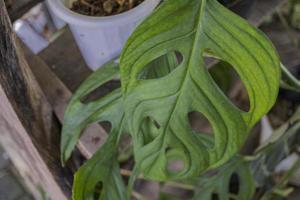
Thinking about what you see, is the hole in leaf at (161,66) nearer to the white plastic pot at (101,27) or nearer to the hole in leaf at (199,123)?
the white plastic pot at (101,27)

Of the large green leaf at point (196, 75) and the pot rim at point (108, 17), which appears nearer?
the large green leaf at point (196, 75)

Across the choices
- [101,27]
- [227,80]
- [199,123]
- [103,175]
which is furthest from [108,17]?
[199,123]

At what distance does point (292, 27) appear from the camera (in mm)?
1715

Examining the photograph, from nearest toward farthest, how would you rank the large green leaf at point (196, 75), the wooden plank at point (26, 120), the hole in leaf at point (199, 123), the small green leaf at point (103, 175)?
the large green leaf at point (196, 75) < the wooden plank at point (26, 120) < the small green leaf at point (103, 175) < the hole in leaf at point (199, 123)

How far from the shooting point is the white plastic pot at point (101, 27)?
0.84 meters

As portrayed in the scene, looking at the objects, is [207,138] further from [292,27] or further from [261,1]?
[292,27]

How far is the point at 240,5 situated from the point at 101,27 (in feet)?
1.03

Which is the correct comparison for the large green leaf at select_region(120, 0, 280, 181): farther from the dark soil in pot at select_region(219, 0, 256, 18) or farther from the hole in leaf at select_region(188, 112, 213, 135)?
the hole in leaf at select_region(188, 112, 213, 135)

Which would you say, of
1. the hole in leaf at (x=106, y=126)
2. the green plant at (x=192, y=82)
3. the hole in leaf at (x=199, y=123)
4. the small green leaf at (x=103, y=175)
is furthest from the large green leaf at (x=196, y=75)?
the hole in leaf at (x=199, y=123)

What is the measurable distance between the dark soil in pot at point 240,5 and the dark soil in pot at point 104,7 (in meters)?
0.19

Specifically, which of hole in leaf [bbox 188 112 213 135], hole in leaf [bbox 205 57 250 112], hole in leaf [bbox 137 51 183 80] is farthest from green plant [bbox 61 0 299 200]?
hole in leaf [bbox 188 112 213 135]

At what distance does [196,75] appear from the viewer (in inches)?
24.0

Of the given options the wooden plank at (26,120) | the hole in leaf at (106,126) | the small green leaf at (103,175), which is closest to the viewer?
the wooden plank at (26,120)

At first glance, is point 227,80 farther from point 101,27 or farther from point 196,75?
point 196,75
